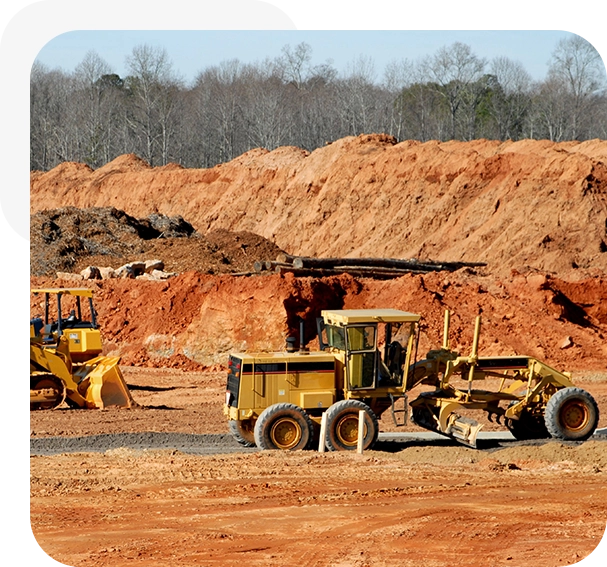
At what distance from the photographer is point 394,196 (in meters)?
43.4

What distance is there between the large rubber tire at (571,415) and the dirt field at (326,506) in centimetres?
91

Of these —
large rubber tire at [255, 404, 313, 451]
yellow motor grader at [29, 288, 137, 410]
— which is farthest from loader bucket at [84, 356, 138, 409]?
large rubber tire at [255, 404, 313, 451]

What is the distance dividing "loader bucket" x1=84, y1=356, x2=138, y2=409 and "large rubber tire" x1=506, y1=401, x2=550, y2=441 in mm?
7182

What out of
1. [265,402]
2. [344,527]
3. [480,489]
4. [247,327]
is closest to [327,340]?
[265,402]

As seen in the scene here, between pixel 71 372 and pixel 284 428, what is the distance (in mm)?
6002

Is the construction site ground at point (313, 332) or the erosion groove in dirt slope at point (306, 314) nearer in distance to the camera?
the construction site ground at point (313, 332)

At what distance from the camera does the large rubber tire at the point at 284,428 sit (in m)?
13.3

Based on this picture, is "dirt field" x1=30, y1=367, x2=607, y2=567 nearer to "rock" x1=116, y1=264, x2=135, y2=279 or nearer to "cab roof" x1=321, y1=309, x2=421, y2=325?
"cab roof" x1=321, y1=309, x2=421, y2=325

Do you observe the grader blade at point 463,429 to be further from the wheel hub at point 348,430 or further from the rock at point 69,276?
the rock at point 69,276

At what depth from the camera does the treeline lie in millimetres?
14258

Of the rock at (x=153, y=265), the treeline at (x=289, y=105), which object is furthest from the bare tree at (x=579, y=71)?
the rock at (x=153, y=265)

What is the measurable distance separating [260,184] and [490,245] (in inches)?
649

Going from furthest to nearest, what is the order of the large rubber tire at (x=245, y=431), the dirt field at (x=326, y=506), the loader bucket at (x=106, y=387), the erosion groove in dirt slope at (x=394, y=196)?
the erosion groove in dirt slope at (x=394, y=196)
the loader bucket at (x=106, y=387)
the large rubber tire at (x=245, y=431)
the dirt field at (x=326, y=506)

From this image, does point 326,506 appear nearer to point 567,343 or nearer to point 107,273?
point 567,343
